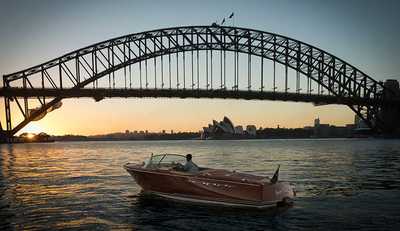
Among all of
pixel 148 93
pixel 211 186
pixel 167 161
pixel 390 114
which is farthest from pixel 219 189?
pixel 390 114

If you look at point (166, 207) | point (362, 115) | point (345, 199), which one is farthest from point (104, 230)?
point (362, 115)

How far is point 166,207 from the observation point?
15211 mm

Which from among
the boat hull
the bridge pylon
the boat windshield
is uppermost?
the bridge pylon

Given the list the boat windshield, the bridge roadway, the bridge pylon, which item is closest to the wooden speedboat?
the boat windshield

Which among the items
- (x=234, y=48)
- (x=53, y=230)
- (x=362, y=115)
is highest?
(x=234, y=48)

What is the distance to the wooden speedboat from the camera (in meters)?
13.7

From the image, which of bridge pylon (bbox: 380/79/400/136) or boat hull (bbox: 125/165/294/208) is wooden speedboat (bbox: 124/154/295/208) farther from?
bridge pylon (bbox: 380/79/400/136)

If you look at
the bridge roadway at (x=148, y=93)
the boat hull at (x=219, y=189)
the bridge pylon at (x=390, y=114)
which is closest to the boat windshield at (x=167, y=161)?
the boat hull at (x=219, y=189)

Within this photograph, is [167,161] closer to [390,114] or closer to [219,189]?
[219,189]

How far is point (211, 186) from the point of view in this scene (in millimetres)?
14453

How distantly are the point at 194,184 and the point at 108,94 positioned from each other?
65.1 meters

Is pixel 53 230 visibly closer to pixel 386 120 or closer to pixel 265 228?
pixel 265 228

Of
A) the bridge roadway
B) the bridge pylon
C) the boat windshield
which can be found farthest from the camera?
the bridge pylon

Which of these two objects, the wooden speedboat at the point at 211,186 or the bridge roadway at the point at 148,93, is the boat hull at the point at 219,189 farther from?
the bridge roadway at the point at 148,93
